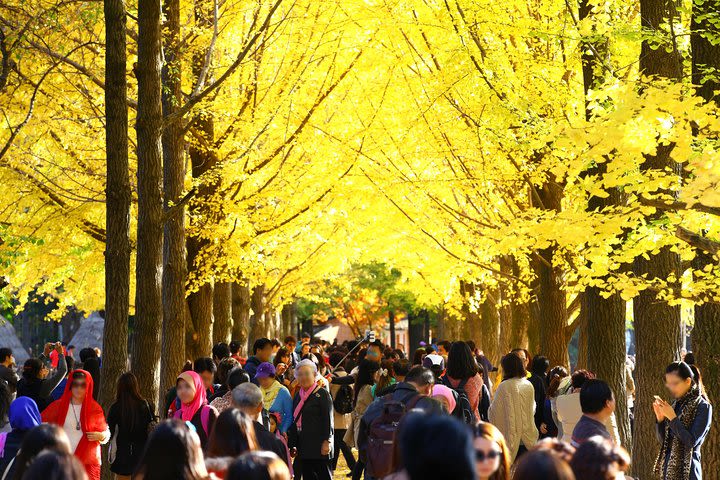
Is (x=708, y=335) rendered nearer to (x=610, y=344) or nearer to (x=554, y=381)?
(x=554, y=381)

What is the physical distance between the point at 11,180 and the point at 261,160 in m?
4.54

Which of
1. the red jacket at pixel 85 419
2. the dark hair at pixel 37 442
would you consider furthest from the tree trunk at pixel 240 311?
the dark hair at pixel 37 442

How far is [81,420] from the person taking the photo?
10641 millimetres

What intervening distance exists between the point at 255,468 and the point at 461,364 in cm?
693

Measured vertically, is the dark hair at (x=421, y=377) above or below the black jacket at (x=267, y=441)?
above

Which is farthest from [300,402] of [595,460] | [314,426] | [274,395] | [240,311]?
[240,311]

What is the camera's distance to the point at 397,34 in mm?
17656

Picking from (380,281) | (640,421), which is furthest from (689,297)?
(380,281)

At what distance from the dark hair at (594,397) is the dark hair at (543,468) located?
118 inches

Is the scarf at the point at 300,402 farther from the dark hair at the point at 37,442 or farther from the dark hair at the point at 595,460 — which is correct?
the dark hair at the point at 595,460

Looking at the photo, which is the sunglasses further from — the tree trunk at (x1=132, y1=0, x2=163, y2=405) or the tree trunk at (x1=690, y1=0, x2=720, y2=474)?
the tree trunk at (x1=132, y1=0, x2=163, y2=405)

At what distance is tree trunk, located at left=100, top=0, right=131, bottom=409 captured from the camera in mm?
11930

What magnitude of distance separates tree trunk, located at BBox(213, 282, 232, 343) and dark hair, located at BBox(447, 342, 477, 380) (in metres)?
12.1

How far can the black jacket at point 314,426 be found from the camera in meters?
11.5
